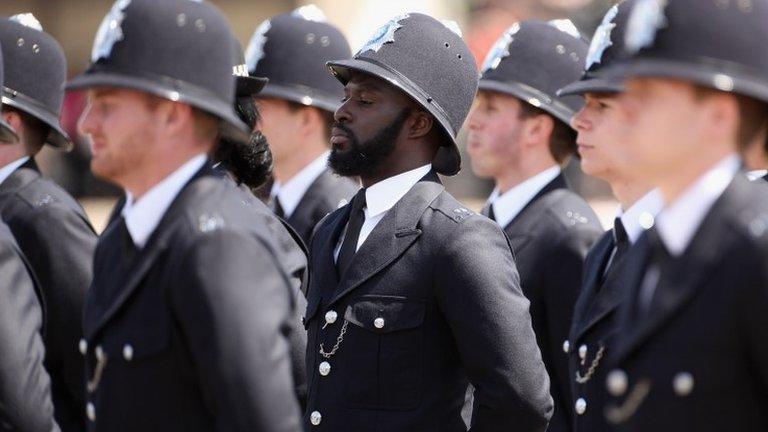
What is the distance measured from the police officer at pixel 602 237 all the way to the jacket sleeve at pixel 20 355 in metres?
1.51

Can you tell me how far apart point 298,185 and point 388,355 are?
2.63 m

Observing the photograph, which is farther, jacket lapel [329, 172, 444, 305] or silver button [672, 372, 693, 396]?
jacket lapel [329, 172, 444, 305]

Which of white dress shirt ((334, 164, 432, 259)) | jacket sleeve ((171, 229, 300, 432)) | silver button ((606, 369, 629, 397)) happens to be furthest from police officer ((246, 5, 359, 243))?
silver button ((606, 369, 629, 397))

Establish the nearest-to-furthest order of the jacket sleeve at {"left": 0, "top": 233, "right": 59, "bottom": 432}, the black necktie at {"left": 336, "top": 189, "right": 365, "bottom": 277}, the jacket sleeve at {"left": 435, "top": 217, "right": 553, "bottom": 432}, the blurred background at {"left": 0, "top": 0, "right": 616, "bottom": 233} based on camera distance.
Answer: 1. the jacket sleeve at {"left": 0, "top": 233, "right": 59, "bottom": 432}
2. the jacket sleeve at {"left": 435, "top": 217, "right": 553, "bottom": 432}
3. the black necktie at {"left": 336, "top": 189, "right": 365, "bottom": 277}
4. the blurred background at {"left": 0, "top": 0, "right": 616, "bottom": 233}

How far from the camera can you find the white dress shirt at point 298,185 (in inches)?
259

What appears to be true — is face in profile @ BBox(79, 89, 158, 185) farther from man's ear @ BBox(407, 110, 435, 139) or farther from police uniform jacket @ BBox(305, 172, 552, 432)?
man's ear @ BBox(407, 110, 435, 139)

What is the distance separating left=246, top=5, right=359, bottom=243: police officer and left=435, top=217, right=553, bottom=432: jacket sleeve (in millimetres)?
2376

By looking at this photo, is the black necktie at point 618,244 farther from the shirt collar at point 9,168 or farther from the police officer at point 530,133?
the shirt collar at point 9,168

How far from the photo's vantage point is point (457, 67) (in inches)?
180

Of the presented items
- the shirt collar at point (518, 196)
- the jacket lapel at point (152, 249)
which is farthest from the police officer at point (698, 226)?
the shirt collar at point (518, 196)

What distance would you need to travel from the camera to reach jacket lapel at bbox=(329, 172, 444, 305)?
4172 millimetres

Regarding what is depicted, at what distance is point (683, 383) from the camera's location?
9.08 ft

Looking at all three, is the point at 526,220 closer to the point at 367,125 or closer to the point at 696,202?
the point at 367,125

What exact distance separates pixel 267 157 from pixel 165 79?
204cm
